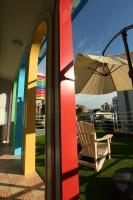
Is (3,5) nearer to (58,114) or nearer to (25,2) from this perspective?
(25,2)

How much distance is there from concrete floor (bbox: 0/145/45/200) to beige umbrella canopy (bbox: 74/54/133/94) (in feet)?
8.34

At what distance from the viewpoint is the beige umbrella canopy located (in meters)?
4.28

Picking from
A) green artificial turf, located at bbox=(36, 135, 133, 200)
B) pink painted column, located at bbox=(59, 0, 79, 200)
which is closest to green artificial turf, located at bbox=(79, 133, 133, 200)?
green artificial turf, located at bbox=(36, 135, 133, 200)

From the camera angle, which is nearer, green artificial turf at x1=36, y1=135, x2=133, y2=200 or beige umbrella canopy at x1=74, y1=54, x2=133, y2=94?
green artificial turf at x1=36, y1=135, x2=133, y2=200

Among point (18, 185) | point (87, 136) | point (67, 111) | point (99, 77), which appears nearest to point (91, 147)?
point (87, 136)

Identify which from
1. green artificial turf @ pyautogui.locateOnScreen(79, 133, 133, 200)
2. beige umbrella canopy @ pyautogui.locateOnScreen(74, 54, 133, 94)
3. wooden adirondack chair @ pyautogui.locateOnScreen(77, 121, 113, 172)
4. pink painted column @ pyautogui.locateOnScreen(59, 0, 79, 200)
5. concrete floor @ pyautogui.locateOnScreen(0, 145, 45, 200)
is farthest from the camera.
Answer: beige umbrella canopy @ pyautogui.locateOnScreen(74, 54, 133, 94)

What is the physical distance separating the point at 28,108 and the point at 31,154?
3.29 feet

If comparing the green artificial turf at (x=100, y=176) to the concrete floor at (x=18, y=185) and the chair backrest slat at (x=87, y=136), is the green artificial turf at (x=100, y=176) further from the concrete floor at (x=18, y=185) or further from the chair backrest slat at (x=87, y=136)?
the chair backrest slat at (x=87, y=136)

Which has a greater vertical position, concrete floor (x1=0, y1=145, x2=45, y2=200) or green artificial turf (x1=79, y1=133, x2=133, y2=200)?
green artificial turf (x1=79, y1=133, x2=133, y2=200)

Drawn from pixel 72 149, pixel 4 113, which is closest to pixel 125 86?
pixel 72 149

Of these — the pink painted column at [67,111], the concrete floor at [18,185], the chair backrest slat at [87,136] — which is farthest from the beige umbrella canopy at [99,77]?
the concrete floor at [18,185]

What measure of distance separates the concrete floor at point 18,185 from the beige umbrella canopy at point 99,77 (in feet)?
8.34

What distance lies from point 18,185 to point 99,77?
10.8ft

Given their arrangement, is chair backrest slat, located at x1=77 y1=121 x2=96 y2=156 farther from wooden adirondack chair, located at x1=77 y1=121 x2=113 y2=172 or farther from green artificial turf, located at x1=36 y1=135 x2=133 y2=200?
green artificial turf, located at x1=36 y1=135 x2=133 y2=200
